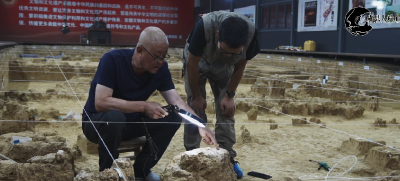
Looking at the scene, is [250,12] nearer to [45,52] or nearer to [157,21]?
[157,21]

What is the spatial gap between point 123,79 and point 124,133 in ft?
1.03

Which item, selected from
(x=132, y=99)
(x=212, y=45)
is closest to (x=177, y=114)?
(x=132, y=99)

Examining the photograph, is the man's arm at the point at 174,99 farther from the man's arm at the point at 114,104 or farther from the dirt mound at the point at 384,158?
the dirt mound at the point at 384,158

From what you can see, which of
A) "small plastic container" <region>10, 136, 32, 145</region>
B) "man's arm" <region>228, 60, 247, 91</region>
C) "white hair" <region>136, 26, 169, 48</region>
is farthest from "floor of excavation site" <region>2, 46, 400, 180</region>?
"white hair" <region>136, 26, 169, 48</region>

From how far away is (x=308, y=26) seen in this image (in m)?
11.2

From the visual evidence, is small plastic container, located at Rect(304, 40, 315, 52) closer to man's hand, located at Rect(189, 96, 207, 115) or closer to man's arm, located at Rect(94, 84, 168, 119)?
man's hand, located at Rect(189, 96, 207, 115)

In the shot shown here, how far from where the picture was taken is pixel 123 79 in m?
2.15

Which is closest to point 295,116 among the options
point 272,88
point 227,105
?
point 272,88

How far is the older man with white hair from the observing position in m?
2.03

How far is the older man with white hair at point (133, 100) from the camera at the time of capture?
2033mm

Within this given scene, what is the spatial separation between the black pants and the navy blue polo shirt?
0.29 feet

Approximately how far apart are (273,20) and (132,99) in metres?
11.6

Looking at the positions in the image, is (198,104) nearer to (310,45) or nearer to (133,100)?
(133,100)

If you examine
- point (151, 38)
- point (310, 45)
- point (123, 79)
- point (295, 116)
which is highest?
point (310, 45)
